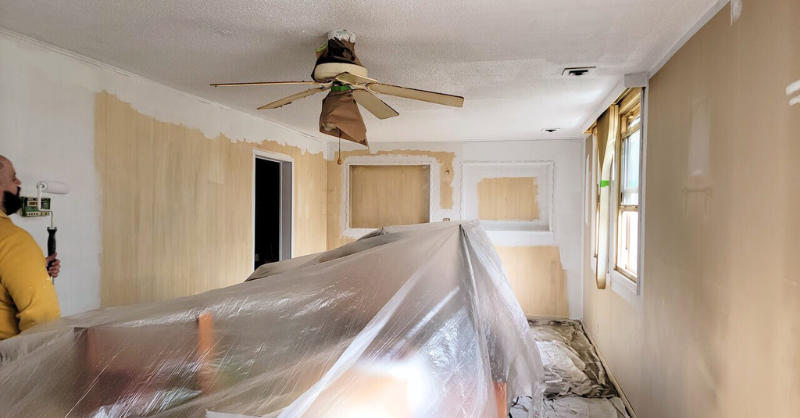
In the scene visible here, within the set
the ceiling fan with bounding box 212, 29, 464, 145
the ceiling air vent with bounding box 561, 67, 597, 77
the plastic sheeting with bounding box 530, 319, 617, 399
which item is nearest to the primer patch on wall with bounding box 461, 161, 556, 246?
the plastic sheeting with bounding box 530, 319, 617, 399

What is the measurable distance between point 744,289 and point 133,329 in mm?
1719

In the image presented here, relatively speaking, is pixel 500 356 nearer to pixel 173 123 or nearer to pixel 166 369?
pixel 166 369

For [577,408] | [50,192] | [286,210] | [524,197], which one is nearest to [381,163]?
[286,210]

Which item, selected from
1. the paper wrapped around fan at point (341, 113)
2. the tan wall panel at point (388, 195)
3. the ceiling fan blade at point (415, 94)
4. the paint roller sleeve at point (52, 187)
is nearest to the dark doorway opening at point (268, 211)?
the tan wall panel at point (388, 195)

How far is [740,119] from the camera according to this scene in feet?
4.72

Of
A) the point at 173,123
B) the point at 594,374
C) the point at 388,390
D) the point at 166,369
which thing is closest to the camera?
the point at 166,369

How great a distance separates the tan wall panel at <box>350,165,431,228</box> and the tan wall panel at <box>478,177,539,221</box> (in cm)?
66

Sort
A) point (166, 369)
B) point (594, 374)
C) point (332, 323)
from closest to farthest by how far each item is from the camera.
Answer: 1. point (166, 369)
2. point (332, 323)
3. point (594, 374)

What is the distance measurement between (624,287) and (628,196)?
624 millimetres

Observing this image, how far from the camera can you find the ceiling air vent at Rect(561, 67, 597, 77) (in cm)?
242

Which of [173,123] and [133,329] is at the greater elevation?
[173,123]

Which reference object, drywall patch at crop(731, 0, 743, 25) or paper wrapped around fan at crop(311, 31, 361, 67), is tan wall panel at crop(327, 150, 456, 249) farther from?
drywall patch at crop(731, 0, 743, 25)

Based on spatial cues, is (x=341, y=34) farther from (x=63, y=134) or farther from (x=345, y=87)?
(x=63, y=134)

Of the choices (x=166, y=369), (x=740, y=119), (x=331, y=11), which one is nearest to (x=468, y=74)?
(x=331, y=11)
